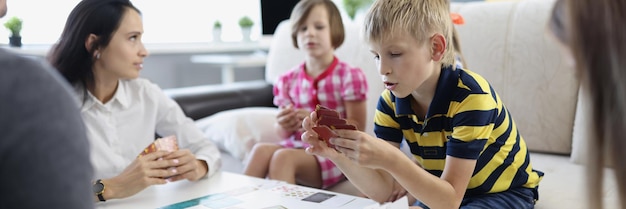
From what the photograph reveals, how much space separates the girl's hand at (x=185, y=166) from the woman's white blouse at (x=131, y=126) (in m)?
0.07

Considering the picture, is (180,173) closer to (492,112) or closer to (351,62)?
(492,112)

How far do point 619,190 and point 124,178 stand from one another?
1117mm

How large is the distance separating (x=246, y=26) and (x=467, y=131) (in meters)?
3.01

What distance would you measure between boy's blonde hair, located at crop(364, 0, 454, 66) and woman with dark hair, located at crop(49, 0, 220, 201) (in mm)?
651

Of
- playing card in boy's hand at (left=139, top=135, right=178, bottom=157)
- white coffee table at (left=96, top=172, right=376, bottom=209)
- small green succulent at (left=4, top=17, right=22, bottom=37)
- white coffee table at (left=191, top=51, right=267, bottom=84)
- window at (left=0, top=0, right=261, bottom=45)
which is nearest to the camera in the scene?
white coffee table at (left=96, top=172, right=376, bottom=209)

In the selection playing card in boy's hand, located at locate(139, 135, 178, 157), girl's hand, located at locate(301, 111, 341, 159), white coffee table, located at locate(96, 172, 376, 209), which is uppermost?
girl's hand, located at locate(301, 111, 341, 159)

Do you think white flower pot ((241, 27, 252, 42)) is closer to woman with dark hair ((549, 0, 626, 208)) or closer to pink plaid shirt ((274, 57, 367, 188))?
pink plaid shirt ((274, 57, 367, 188))

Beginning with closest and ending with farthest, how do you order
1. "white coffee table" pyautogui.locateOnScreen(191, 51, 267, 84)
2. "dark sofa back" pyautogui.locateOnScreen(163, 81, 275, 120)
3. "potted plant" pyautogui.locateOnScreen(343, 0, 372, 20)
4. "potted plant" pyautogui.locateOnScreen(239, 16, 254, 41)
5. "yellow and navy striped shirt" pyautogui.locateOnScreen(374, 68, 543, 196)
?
1. "yellow and navy striped shirt" pyautogui.locateOnScreen(374, 68, 543, 196)
2. "dark sofa back" pyautogui.locateOnScreen(163, 81, 275, 120)
3. "white coffee table" pyautogui.locateOnScreen(191, 51, 267, 84)
4. "potted plant" pyautogui.locateOnScreen(343, 0, 372, 20)
5. "potted plant" pyautogui.locateOnScreen(239, 16, 254, 41)

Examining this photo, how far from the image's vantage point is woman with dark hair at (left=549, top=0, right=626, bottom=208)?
79 cm

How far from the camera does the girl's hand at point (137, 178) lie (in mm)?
1470

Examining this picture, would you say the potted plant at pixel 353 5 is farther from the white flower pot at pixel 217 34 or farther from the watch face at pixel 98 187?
the watch face at pixel 98 187

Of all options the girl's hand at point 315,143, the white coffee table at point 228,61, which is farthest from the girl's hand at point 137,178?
the white coffee table at point 228,61

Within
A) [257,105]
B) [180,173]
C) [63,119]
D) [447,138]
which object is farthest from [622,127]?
[257,105]

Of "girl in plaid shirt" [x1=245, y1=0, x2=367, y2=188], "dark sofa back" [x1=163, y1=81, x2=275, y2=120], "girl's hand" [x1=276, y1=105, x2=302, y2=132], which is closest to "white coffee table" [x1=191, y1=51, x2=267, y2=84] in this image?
"dark sofa back" [x1=163, y1=81, x2=275, y2=120]
